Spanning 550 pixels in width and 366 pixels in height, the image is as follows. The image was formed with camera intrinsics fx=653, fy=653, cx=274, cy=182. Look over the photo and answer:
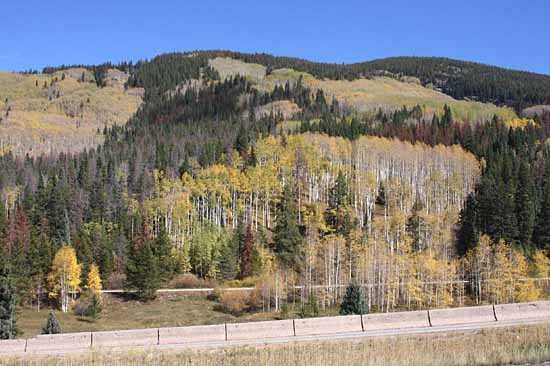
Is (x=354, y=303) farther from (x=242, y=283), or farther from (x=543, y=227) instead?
(x=543, y=227)

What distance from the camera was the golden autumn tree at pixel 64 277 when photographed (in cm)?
8194

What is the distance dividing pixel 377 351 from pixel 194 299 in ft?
189

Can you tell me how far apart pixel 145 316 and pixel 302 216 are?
4494 centimetres

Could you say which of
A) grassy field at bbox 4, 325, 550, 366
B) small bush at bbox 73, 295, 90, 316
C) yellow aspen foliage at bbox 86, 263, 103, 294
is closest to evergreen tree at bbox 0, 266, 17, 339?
small bush at bbox 73, 295, 90, 316

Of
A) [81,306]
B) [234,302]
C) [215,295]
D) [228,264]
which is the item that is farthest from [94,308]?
[228,264]

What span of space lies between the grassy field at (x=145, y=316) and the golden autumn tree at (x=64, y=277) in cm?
277

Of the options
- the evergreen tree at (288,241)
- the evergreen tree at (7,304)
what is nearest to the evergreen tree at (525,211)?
the evergreen tree at (288,241)

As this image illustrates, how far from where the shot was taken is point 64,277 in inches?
3248

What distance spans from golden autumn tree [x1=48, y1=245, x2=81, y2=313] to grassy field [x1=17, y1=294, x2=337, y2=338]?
2.77 metres

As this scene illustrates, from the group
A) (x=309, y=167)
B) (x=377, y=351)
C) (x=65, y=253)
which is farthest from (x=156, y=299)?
(x=377, y=351)

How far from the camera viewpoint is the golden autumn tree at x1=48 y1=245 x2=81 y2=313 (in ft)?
269

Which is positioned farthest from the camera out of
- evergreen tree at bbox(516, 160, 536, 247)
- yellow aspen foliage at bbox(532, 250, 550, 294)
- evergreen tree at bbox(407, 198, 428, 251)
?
evergreen tree at bbox(407, 198, 428, 251)

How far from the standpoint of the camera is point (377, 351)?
90.3 ft

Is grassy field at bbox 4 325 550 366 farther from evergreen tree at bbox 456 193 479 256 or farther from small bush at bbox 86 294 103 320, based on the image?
evergreen tree at bbox 456 193 479 256
